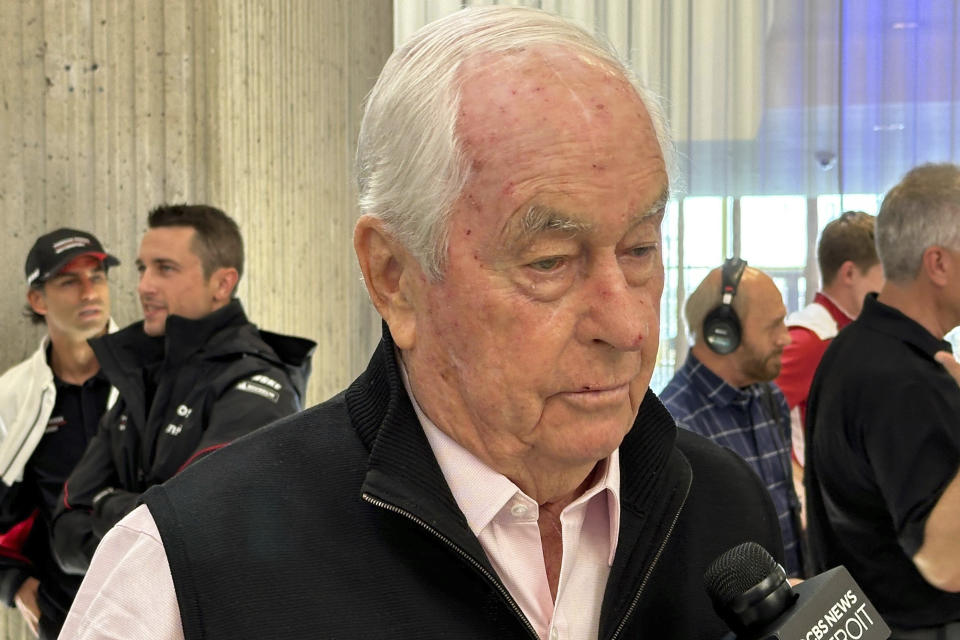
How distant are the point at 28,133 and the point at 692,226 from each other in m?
3.98

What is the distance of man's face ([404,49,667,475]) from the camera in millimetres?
1062

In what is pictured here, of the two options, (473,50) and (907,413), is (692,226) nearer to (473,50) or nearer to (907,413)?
(907,413)

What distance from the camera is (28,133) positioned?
5.09 meters

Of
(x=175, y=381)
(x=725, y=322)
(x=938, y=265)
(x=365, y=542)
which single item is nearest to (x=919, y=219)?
(x=938, y=265)

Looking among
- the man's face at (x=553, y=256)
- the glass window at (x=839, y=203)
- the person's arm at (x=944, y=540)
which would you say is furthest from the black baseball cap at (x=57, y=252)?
the glass window at (x=839, y=203)

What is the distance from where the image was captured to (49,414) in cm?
414

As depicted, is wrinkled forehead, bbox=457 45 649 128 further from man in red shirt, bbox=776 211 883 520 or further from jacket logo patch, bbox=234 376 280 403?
man in red shirt, bbox=776 211 883 520

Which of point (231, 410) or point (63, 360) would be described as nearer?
point (231, 410)

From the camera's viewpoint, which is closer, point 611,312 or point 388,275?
point 611,312

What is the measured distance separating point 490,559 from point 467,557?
0.08m

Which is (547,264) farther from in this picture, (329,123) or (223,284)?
(329,123)

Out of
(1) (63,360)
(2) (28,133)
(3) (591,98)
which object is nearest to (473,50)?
(3) (591,98)

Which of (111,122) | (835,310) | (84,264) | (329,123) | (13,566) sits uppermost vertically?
(329,123)

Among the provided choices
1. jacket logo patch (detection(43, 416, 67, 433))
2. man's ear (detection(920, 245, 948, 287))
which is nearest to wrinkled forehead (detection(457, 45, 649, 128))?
man's ear (detection(920, 245, 948, 287))
